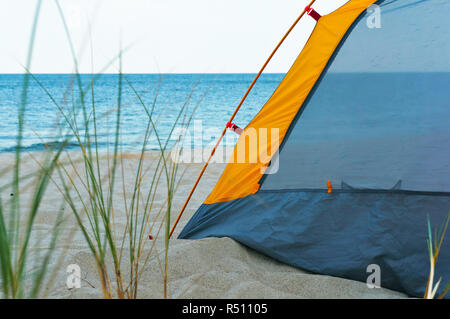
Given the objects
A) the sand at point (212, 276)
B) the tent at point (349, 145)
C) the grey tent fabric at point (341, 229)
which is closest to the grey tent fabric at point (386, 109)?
the tent at point (349, 145)

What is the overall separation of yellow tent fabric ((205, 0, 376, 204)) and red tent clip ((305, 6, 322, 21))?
28 millimetres

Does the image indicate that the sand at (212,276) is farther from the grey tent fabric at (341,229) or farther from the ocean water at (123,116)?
the ocean water at (123,116)

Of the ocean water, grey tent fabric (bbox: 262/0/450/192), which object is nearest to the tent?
grey tent fabric (bbox: 262/0/450/192)

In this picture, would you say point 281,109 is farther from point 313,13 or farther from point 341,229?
point 341,229

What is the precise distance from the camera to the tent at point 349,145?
2.04 m

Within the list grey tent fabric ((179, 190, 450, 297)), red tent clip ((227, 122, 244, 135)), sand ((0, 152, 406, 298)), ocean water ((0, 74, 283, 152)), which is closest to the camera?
ocean water ((0, 74, 283, 152))

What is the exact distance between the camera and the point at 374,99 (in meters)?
2.19

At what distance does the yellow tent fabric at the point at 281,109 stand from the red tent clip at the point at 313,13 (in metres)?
0.03

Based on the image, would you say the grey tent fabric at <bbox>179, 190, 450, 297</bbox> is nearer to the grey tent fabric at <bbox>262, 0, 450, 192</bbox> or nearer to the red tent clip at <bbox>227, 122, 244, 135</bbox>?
the grey tent fabric at <bbox>262, 0, 450, 192</bbox>

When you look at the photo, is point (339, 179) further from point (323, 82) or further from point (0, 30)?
point (0, 30)

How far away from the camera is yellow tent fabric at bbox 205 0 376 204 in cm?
209

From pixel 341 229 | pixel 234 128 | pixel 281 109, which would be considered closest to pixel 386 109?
pixel 281 109
